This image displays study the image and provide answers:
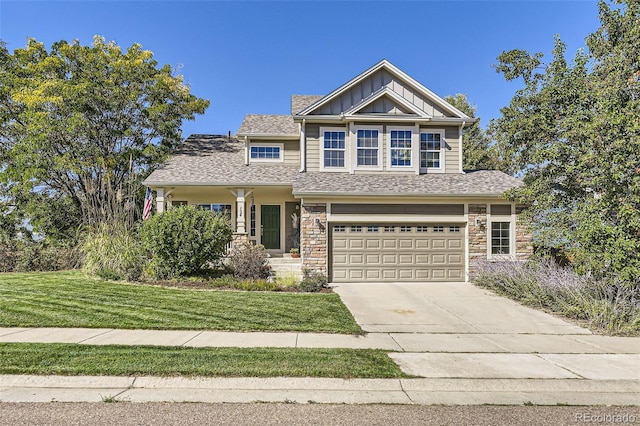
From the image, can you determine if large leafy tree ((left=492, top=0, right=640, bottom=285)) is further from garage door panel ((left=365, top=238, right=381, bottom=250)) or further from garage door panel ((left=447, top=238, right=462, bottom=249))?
garage door panel ((left=365, top=238, right=381, bottom=250))

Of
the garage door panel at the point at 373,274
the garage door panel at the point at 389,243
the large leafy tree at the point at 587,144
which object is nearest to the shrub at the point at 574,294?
the large leafy tree at the point at 587,144

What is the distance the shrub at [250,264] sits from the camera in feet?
39.5

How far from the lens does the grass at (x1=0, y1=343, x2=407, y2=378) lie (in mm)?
4723

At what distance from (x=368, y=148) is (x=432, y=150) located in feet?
9.05

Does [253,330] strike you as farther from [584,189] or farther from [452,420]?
[584,189]

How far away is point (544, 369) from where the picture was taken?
5199mm

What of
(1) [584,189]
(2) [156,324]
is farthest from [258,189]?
(1) [584,189]

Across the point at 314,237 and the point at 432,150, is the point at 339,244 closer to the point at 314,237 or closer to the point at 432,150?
the point at 314,237

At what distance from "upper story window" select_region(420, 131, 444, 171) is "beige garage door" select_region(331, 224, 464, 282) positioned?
120 inches

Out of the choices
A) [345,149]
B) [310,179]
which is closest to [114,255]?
[310,179]

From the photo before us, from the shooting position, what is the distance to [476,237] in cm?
1305

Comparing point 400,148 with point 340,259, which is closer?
point 340,259

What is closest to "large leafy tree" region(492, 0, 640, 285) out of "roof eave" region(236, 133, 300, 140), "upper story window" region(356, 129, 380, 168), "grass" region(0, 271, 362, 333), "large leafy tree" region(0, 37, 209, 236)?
"upper story window" region(356, 129, 380, 168)

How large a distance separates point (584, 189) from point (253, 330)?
1069 cm
